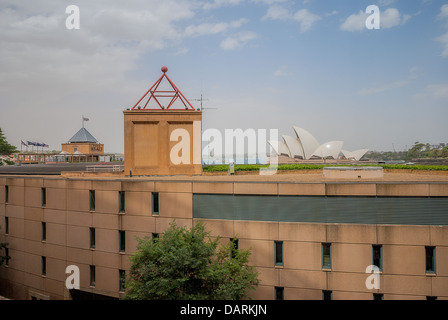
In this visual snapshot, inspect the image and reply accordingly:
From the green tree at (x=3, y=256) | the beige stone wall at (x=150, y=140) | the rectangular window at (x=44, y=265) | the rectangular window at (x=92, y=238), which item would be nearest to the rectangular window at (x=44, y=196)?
the rectangular window at (x=44, y=265)

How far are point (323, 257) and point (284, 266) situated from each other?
1.93m

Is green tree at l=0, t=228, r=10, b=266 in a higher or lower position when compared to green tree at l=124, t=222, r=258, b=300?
lower

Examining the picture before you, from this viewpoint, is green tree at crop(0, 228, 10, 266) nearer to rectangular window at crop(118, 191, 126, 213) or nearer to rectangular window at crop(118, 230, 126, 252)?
rectangular window at crop(118, 230, 126, 252)

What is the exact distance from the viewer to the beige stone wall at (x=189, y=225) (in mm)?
13305

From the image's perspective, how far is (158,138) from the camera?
21828mm

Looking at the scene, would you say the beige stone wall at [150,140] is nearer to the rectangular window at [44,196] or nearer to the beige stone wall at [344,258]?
the rectangular window at [44,196]

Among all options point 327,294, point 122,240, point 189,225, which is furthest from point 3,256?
point 327,294

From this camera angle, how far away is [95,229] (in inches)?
684

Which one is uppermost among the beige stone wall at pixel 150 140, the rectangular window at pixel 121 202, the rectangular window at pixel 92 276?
the beige stone wall at pixel 150 140

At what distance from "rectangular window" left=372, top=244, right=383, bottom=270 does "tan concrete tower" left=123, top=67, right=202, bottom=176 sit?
13812mm

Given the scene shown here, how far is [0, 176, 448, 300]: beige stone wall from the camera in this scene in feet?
43.7

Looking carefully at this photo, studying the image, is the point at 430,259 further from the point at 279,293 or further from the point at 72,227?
the point at 72,227

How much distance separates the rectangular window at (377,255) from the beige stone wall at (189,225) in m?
0.21

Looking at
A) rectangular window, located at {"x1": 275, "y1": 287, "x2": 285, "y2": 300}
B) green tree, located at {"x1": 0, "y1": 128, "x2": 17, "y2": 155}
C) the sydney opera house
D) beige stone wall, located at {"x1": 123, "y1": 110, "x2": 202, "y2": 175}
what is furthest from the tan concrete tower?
green tree, located at {"x1": 0, "y1": 128, "x2": 17, "y2": 155}
